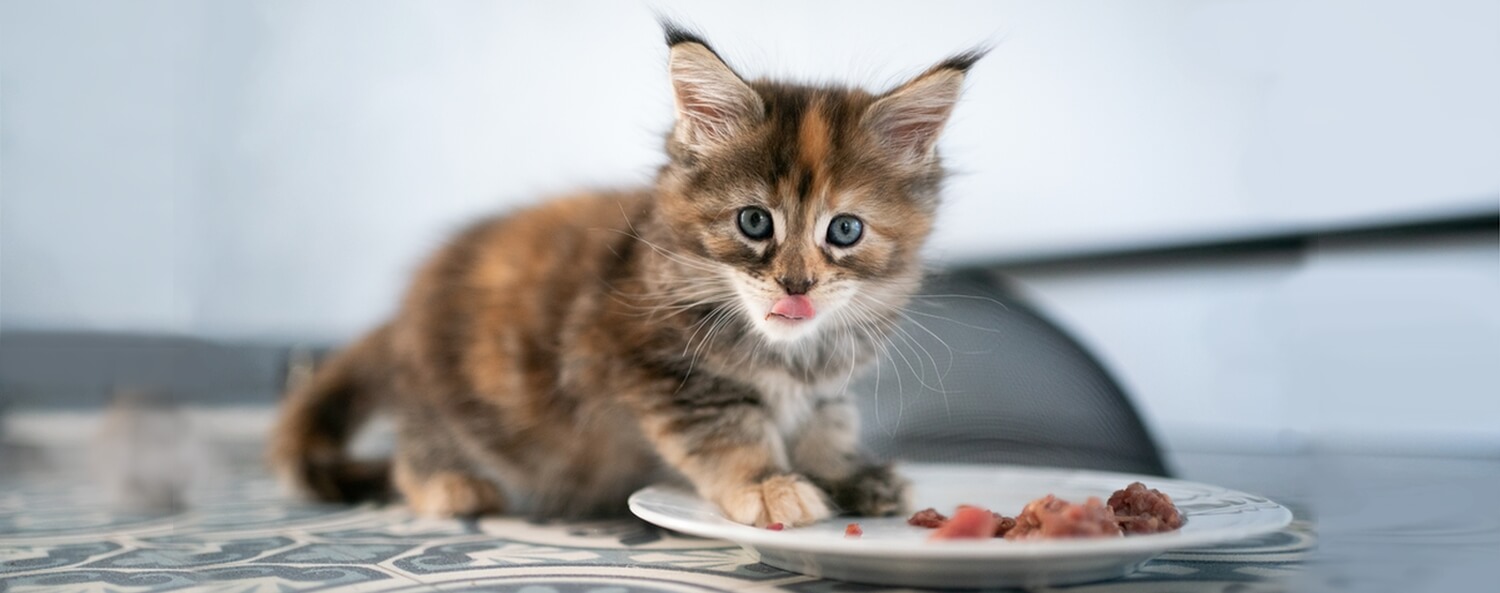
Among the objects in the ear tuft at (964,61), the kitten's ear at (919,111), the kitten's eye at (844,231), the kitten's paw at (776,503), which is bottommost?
the kitten's paw at (776,503)

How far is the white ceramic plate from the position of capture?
0.86 meters

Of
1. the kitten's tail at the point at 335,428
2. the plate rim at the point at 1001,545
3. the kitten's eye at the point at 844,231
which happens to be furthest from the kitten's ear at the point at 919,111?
Result: the kitten's tail at the point at 335,428

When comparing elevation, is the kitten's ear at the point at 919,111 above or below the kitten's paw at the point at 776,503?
above

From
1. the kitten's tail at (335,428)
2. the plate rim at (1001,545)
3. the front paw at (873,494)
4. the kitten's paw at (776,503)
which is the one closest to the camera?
the plate rim at (1001,545)

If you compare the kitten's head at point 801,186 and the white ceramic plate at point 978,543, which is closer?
the white ceramic plate at point 978,543

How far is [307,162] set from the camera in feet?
8.19

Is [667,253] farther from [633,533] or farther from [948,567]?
[948,567]

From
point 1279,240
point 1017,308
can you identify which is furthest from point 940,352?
point 1279,240

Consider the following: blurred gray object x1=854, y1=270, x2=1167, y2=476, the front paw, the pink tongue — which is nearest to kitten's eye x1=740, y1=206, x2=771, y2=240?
the pink tongue

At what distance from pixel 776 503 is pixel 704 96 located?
518 millimetres

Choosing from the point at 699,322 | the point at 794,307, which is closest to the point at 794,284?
the point at 794,307

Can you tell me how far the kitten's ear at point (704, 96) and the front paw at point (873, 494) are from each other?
0.47 metres

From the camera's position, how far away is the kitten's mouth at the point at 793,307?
1.15 metres

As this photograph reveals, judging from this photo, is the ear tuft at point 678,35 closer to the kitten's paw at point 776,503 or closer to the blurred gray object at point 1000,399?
the kitten's paw at point 776,503
